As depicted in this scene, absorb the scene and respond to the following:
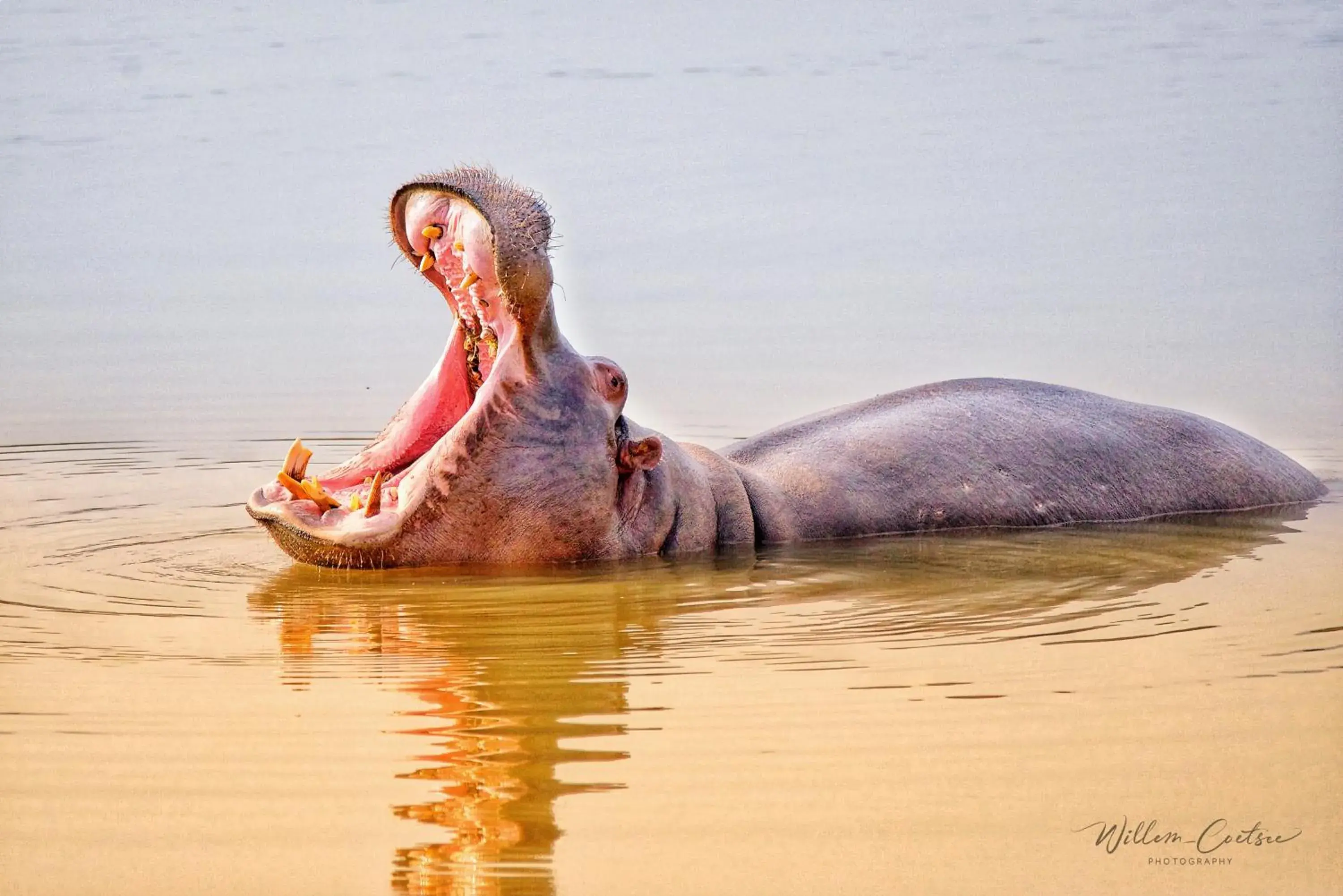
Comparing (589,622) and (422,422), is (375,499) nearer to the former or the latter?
(422,422)

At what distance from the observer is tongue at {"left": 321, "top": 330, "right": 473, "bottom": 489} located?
23.2 feet

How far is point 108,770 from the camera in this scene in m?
4.32

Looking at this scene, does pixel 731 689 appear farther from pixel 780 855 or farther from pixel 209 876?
pixel 209 876

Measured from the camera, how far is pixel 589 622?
6008mm

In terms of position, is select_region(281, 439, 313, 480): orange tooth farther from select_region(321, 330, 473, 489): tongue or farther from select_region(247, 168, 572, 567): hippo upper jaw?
select_region(321, 330, 473, 489): tongue

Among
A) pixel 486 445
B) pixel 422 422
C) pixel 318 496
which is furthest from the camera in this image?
pixel 422 422

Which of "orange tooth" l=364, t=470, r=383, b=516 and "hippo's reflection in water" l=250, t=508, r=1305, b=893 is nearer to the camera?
"hippo's reflection in water" l=250, t=508, r=1305, b=893

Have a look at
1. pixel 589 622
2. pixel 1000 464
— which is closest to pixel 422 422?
pixel 589 622

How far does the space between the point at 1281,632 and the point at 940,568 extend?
1.50 m

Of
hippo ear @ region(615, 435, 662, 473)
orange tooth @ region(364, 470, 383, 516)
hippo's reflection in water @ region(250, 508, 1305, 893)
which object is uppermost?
hippo ear @ region(615, 435, 662, 473)

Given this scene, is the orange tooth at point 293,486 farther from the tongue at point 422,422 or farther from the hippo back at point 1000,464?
the hippo back at point 1000,464

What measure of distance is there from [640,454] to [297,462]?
121 centimetres

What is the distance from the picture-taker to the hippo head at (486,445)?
667cm

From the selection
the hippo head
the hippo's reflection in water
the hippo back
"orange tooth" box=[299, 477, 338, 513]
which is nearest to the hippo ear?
the hippo head
